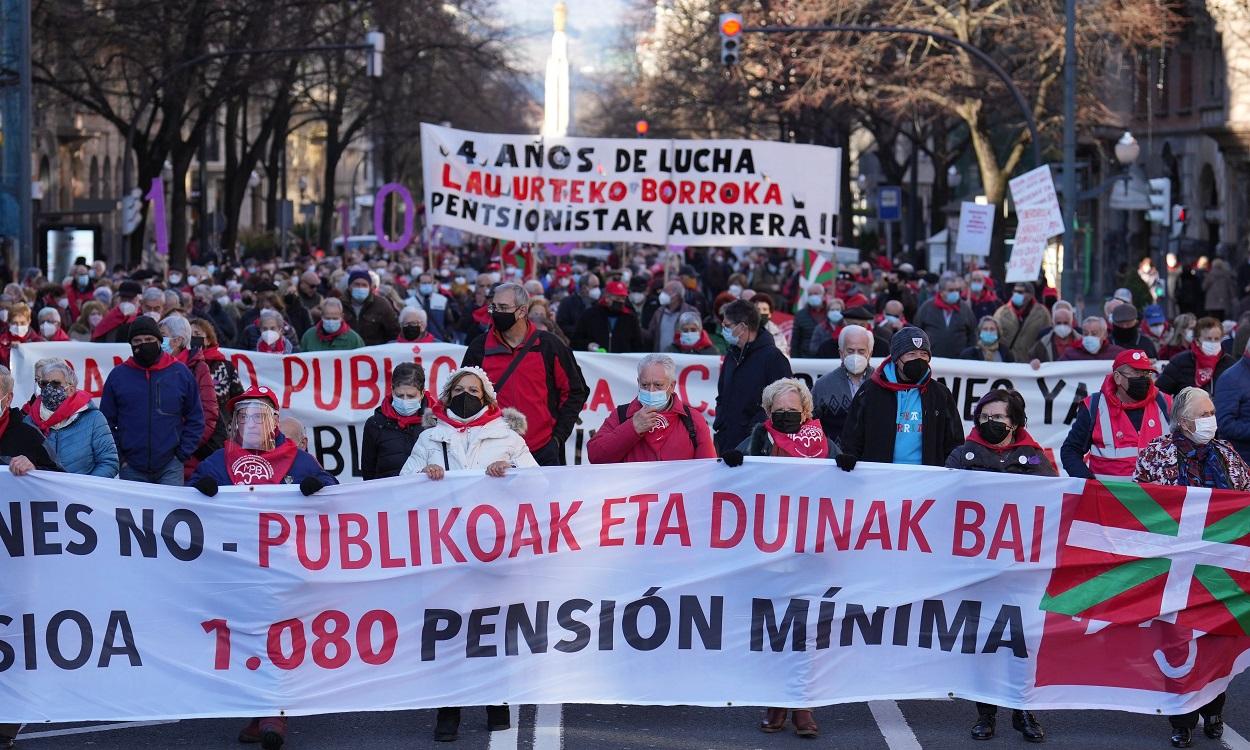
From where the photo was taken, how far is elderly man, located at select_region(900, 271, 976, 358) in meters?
16.8

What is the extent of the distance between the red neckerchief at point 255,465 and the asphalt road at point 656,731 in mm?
993

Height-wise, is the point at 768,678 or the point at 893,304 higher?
the point at 893,304

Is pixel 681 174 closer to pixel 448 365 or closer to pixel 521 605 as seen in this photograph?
pixel 448 365

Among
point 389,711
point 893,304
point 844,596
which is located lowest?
point 389,711

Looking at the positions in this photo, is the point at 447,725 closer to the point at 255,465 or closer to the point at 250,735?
the point at 250,735

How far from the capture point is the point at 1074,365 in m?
14.0

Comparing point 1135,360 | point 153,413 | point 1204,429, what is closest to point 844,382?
point 1135,360

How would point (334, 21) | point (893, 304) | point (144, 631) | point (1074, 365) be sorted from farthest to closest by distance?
1. point (334, 21)
2. point (893, 304)
3. point (1074, 365)
4. point (144, 631)

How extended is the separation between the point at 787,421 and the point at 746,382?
205 cm

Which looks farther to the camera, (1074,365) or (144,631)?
(1074,365)

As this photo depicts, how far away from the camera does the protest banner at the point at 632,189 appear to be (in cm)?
1822

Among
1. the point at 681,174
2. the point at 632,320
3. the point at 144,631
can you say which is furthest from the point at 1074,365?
the point at 144,631

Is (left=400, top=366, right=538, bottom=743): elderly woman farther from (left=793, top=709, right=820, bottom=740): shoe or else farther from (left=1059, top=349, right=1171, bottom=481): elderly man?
(left=1059, top=349, right=1171, bottom=481): elderly man

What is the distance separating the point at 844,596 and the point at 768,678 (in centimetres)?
45
